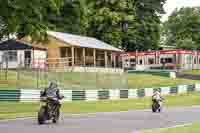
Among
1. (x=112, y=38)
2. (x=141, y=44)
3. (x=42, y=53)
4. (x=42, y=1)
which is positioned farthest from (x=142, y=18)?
(x=42, y=1)

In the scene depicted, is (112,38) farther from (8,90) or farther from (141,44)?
(8,90)

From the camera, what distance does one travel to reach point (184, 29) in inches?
4980

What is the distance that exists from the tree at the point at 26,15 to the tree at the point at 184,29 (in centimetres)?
7650

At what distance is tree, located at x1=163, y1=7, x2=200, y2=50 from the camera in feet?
383

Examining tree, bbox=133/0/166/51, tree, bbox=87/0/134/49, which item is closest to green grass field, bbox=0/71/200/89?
tree, bbox=87/0/134/49

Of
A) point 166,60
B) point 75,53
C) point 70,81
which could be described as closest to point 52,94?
point 70,81

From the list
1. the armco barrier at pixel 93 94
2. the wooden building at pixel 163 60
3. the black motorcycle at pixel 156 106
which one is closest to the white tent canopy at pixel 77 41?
the wooden building at pixel 163 60

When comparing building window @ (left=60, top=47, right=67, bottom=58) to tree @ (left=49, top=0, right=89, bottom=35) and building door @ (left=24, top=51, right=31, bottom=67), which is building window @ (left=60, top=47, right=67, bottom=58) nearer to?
tree @ (left=49, top=0, right=89, bottom=35)

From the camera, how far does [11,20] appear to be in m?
35.5

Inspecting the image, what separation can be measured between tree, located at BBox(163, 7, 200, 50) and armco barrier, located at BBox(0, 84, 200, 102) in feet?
184

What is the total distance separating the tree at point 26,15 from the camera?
113 feet

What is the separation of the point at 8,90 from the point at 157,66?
5239 cm

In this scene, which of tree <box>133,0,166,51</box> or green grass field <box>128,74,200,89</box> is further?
tree <box>133,0,166,51</box>

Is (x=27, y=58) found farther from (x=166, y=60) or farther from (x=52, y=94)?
(x=52, y=94)
